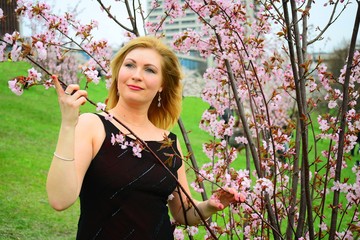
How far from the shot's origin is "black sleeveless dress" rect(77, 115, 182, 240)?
201cm

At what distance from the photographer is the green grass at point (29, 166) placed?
5.87 m

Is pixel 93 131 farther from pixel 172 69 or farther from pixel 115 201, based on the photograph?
pixel 172 69

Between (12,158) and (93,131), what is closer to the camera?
(93,131)

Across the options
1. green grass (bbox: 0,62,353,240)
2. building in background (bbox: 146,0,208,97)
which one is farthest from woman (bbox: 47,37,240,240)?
building in background (bbox: 146,0,208,97)

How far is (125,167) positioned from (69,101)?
0.54 m

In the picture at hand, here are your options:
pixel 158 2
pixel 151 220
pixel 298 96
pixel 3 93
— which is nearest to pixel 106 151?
pixel 151 220

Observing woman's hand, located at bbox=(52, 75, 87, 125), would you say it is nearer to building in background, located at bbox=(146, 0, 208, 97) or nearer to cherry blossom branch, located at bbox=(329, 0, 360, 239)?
cherry blossom branch, located at bbox=(329, 0, 360, 239)

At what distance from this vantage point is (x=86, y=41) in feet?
11.0

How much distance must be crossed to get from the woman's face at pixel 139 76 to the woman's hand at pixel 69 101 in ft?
1.86

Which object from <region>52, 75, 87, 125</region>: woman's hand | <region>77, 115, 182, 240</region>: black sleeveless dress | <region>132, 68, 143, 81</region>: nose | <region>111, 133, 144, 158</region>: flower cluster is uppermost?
<region>132, 68, 143, 81</region>: nose

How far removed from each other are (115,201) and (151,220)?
209 mm

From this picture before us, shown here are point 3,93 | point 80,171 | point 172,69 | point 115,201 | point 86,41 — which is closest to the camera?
point 80,171

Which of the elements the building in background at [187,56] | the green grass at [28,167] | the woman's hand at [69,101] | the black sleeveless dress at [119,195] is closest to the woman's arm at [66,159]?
the woman's hand at [69,101]

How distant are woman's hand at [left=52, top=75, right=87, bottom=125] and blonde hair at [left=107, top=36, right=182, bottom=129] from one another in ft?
2.45
